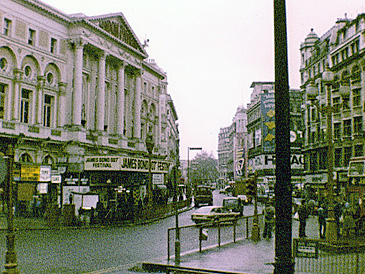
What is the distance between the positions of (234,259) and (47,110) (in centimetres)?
3442

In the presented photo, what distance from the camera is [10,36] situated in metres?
39.4

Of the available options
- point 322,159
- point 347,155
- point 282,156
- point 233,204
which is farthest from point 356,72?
point 282,156

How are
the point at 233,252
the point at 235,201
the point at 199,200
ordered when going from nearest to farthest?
the point at 233,252 < the point at 235,201 < the point at 199,200

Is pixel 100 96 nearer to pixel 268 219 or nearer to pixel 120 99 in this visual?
pixel 120 99

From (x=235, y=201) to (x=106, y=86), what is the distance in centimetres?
2663

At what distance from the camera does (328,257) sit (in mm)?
12414

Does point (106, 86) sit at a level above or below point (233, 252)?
above

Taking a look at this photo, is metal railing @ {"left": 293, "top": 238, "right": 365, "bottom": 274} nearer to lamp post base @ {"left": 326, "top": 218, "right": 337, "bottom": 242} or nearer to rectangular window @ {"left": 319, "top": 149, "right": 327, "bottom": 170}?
lamp post base @ {"left": 326, "top": 218, "right": 337, "bottom": 242}

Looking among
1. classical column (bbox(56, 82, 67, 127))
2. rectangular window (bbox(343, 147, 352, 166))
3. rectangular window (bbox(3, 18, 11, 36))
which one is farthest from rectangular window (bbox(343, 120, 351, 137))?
rectangular window (bbox(3, 18, 11, 36))

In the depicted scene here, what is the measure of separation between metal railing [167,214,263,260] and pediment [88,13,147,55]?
1358 inches

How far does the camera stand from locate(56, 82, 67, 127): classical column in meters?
46.0

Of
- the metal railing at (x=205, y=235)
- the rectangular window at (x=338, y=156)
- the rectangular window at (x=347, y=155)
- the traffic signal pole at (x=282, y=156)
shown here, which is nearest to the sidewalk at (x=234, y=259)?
the metal railing at (x=205, y=235)

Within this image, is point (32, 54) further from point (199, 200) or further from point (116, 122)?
point (199, 200)

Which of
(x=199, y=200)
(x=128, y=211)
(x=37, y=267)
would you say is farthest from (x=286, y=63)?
(x=199, y=200)
